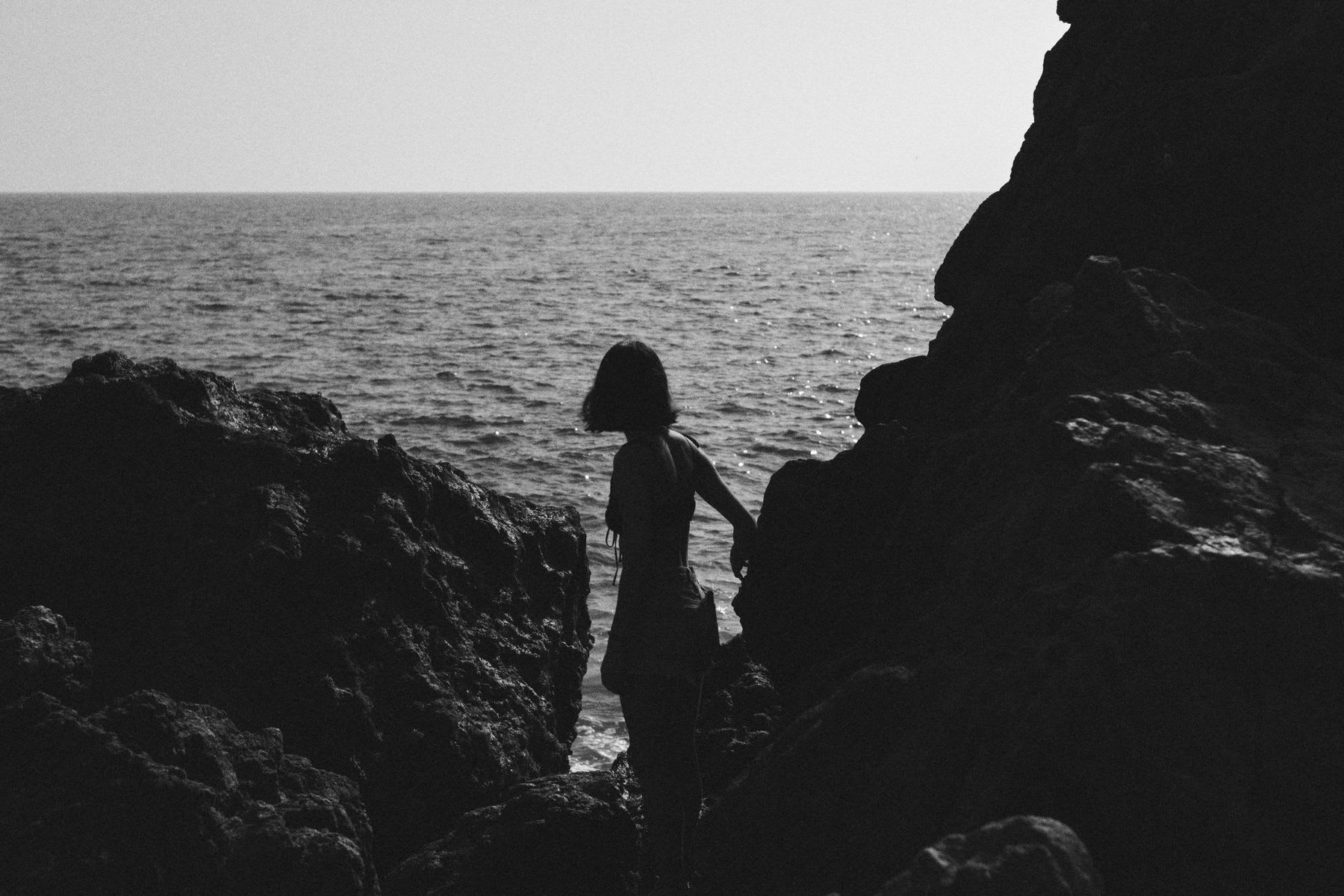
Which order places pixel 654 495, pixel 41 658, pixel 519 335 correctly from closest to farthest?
pixel 654 495, pixel 41 658, pixel 519 335

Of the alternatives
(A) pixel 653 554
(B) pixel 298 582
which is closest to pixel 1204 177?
(A) pixel 653 554

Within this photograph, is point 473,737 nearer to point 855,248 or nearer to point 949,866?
point 949,866

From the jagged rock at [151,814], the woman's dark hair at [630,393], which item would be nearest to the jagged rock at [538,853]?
the jagged rock at [151,814]

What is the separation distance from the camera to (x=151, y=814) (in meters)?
4.80

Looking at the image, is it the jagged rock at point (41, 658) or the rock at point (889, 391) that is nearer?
the jagged rock at point (41, 658)

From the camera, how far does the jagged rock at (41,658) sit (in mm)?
5582

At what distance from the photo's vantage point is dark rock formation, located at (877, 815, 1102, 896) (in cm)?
276

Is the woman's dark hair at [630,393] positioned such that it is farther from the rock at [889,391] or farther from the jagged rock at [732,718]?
the rock at [889,391]

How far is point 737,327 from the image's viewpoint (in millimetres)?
37781

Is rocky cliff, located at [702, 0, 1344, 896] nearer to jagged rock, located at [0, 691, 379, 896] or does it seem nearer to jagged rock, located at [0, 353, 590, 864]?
jagged rock, located at [0, 691, 379, 896]

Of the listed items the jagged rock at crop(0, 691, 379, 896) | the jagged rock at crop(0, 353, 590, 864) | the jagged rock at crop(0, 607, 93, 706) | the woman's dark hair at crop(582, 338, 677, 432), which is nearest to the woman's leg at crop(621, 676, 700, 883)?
the woman's dark hair at crop(582, 338, 677, 432)

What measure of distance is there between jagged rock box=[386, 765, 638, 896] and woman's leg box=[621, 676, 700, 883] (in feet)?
2.38

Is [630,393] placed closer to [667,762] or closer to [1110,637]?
[667,762]

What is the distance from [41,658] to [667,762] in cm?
307
